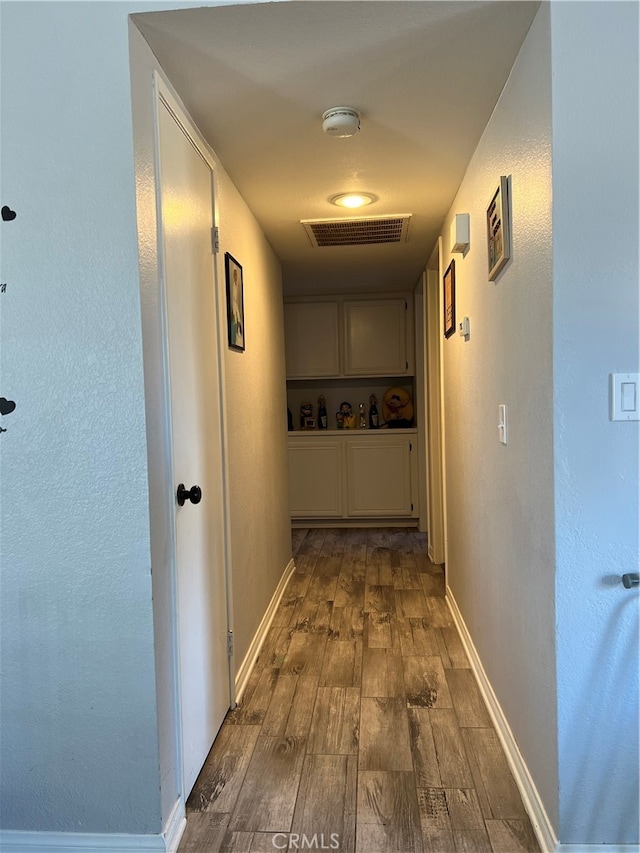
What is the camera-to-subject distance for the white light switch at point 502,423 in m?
1.69

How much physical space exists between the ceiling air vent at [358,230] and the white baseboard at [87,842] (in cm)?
258

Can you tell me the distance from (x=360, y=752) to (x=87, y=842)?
2.70ft

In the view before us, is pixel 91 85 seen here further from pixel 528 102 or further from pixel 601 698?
pixel 601 698

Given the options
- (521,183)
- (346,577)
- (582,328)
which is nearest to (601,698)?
(582,328)

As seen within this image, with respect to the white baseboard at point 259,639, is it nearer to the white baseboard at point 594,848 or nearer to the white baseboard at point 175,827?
the white baseboard at point 175,827

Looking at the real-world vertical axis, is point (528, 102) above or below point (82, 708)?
above

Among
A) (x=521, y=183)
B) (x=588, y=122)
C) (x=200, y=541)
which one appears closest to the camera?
(x=588, y=122)

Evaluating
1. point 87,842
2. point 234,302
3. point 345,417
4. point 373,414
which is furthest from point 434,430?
point 87,842

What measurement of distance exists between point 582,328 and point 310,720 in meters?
1.61

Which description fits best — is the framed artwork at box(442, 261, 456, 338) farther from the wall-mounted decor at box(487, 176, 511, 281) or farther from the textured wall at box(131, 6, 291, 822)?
the textured wall at box(131, 6, 291, 822)

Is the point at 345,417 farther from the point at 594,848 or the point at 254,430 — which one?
the point at 594,848

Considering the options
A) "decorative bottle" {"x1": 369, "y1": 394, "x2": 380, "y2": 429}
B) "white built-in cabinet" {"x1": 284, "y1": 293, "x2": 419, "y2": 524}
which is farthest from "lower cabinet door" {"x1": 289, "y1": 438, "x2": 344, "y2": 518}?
"decorative bottle" {"x1": 369, "y1": 394, "x2": 380, "y2": 429}

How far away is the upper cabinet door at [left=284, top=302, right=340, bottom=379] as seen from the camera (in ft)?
16.2

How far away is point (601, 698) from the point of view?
1.29 meters
